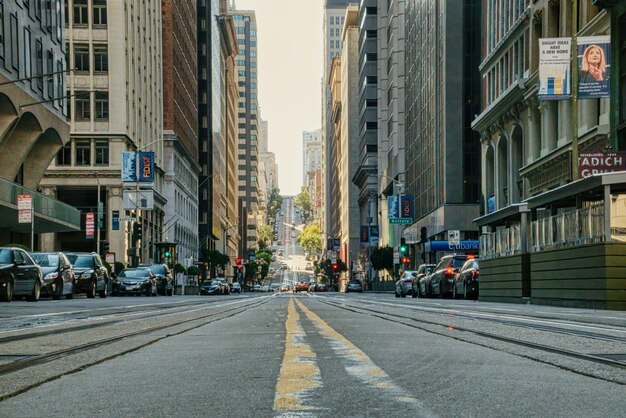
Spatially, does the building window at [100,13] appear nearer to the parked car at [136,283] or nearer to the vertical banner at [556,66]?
the parked car at [136,283]

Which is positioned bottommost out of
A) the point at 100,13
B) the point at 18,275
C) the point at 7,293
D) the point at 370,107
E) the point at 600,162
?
the point at 7,293

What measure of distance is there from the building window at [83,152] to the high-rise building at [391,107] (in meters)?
35.9

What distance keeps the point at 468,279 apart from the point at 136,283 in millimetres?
18295

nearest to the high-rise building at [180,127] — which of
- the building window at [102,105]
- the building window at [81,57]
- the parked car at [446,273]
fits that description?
the building window at [102,105]

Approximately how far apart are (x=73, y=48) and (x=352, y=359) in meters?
69.8

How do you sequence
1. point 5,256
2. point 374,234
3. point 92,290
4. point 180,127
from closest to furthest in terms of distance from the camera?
1. point 5,256
2. point 92,290
3. point 180,127
4. point 374,234

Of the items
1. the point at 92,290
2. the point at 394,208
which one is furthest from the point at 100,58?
the point at 92,290

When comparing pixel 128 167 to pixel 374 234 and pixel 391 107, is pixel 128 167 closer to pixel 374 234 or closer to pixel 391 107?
pixel 391 107

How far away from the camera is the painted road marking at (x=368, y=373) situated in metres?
4.76

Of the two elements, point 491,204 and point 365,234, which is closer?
point 491,204

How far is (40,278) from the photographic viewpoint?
3044 centimetres

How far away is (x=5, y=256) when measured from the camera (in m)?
28.5

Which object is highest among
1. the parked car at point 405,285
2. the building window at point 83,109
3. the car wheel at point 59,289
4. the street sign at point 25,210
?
the building window at point 83,109

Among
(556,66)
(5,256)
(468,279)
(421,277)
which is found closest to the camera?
(5,256)
